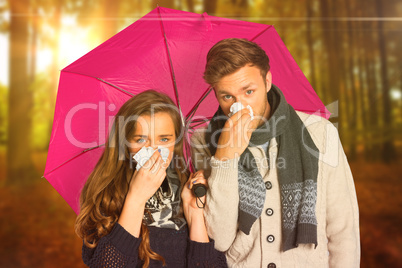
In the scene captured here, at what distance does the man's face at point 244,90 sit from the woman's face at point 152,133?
1.12 feet

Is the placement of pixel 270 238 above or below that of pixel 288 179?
below

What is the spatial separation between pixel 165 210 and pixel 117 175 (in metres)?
0.34

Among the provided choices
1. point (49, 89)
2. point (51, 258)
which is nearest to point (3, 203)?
point (51, 258)

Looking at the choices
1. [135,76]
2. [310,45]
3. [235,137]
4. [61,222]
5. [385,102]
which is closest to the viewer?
[235,137]

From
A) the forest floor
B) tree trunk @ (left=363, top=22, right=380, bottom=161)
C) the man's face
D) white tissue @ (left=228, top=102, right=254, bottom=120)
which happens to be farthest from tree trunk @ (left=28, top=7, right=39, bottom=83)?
tree trunk @ (left=363, top=22, right=380, bottom=161)

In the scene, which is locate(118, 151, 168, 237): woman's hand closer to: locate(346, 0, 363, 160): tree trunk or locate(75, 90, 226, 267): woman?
locate(75, 90, 226, 267): woman

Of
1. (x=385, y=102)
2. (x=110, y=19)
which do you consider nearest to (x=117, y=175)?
(x=110, y=19)

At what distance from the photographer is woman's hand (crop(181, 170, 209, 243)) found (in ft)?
6.16

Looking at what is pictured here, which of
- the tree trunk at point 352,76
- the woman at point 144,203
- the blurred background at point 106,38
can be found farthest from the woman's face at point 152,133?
the tree trunk at point 352,76

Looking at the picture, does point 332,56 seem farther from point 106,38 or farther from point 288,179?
point 288,179

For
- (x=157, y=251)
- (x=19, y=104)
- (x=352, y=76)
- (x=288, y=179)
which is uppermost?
(x=352, y=76)

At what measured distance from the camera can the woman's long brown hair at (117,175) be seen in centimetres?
188

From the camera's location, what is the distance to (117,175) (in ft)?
6.76

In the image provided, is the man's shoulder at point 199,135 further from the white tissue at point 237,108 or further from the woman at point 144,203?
the white tissue at point 237,108
